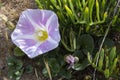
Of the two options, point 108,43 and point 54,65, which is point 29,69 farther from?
point 108,43

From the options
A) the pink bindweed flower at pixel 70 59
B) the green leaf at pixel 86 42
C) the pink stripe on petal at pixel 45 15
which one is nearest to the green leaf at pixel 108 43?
the green leaf at pixel 86 42

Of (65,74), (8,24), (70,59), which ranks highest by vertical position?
(8,24)

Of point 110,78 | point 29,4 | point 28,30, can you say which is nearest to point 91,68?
point 110,78

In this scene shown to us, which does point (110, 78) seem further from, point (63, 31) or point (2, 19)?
point (2, 19)

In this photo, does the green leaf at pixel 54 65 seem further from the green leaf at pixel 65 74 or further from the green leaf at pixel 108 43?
the green leaf at pixel 108 43

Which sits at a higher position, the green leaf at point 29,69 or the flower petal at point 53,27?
the flower petal at point 53,27


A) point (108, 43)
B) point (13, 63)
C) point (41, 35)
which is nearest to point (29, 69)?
point (13, 63)

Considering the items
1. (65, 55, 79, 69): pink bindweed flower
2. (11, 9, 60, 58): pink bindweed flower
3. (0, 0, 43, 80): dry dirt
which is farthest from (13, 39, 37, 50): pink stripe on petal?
(65, 55, 79, 69): pink bindweed flower
